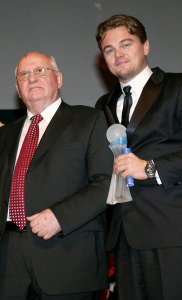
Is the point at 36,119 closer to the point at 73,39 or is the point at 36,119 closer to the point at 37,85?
the point at 37,85

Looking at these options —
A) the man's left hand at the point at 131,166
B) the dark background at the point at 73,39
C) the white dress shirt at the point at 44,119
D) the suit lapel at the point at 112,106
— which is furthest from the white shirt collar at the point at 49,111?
the dark background at the point at 73,39

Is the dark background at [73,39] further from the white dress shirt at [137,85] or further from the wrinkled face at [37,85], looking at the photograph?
the white dress shirt at [137,85]

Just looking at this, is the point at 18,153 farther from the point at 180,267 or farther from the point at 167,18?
the point at 167,18

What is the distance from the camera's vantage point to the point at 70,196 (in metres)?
2.31

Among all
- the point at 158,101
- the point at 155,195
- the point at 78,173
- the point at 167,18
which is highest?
the point at 167,18

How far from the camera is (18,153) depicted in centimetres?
264


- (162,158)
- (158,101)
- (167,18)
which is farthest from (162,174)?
(167,18)

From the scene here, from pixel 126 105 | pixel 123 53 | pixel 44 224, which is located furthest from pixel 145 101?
pixel 44 224

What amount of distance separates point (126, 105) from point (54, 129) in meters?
0.46

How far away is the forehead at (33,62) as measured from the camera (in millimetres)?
2816

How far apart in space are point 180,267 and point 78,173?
751mm

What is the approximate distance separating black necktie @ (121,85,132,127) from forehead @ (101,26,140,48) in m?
0.31

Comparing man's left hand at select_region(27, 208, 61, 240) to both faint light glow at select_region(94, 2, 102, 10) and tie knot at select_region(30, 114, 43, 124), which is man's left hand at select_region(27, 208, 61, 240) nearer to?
tie knot at select_region(30, 114, 43, 124)

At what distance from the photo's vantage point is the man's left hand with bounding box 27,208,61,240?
7.09 ft
